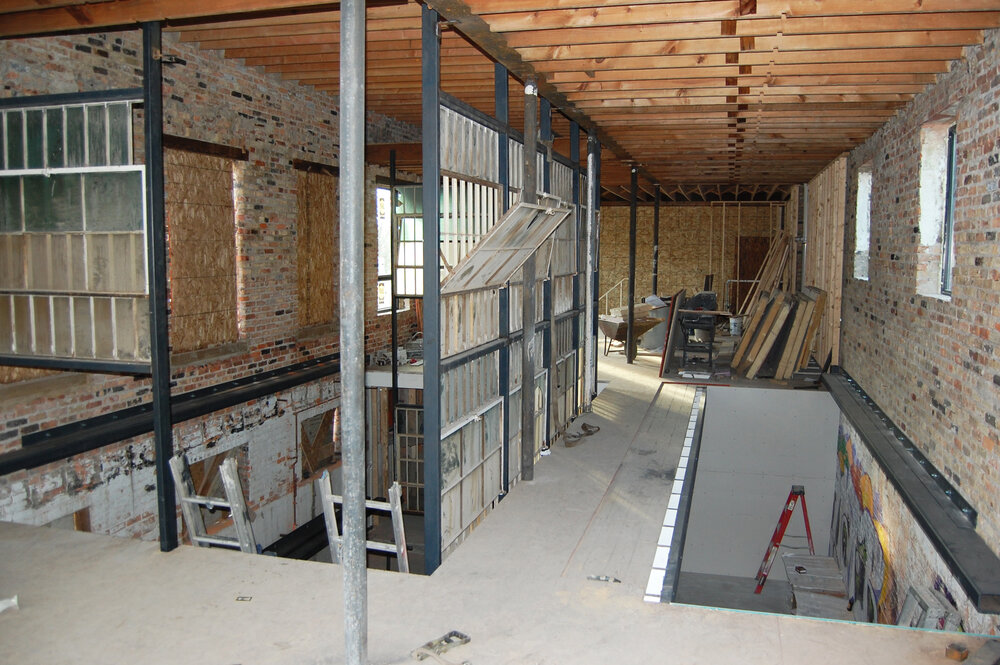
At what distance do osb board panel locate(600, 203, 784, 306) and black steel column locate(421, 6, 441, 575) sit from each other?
1758 centimetres

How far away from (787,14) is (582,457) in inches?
172

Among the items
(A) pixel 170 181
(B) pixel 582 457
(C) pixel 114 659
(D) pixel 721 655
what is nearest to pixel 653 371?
(B) pixel 582 457

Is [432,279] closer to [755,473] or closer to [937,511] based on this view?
[937,511]

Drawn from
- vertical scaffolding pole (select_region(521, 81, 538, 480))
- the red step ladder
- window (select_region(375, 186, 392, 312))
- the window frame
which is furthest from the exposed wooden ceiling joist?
the red step ladder

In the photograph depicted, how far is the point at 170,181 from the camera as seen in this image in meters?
6.96

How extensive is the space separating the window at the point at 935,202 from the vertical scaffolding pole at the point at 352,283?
5.19 meters

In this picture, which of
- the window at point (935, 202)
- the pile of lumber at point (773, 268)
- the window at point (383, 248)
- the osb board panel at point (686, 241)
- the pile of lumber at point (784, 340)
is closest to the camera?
the window at point (935, 202)

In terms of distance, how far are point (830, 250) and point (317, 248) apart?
762 centimetres

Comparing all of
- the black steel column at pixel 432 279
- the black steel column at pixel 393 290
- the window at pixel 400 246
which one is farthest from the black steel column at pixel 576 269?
the black steel column at pixel 432 279

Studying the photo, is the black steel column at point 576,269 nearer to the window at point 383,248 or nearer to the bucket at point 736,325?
the window at point 383,248

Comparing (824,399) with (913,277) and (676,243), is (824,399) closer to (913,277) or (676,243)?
(913,277)

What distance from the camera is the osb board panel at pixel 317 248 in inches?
356

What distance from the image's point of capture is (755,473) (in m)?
10.9

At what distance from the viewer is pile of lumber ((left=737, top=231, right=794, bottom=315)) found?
56.5 feet
